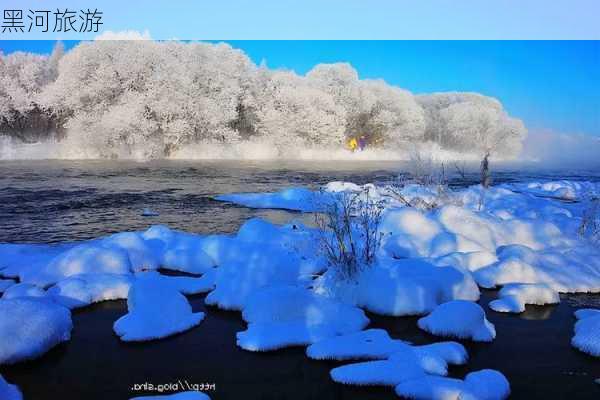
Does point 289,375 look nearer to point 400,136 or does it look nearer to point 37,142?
point 37,142

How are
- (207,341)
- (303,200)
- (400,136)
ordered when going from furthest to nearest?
(400,136) → (303,200) → (207,341)

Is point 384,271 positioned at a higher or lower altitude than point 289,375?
higher

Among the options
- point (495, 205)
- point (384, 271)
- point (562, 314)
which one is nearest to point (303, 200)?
point (495, 205)

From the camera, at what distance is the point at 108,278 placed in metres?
6.34

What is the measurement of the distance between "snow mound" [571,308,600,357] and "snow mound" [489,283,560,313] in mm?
586

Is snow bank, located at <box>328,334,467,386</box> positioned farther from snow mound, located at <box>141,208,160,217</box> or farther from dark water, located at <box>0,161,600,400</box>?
snow mound, located at <box>141,208,160,217</box>

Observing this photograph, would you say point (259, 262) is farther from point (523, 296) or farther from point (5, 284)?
point (523, 296)

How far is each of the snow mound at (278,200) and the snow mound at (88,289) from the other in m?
7.58

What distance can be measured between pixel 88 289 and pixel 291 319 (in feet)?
8.75

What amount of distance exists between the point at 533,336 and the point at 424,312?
1138 millimetres

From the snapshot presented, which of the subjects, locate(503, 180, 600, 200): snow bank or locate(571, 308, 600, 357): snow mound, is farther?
locate(503, 180, 600, 200): snow bank

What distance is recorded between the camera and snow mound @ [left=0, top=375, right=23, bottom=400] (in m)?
3.60

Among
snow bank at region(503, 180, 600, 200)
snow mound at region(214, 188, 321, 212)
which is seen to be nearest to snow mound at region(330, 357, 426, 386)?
snow mound at region(214, 188, 321, 212)

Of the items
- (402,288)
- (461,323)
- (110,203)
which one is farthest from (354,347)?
(110,203)
